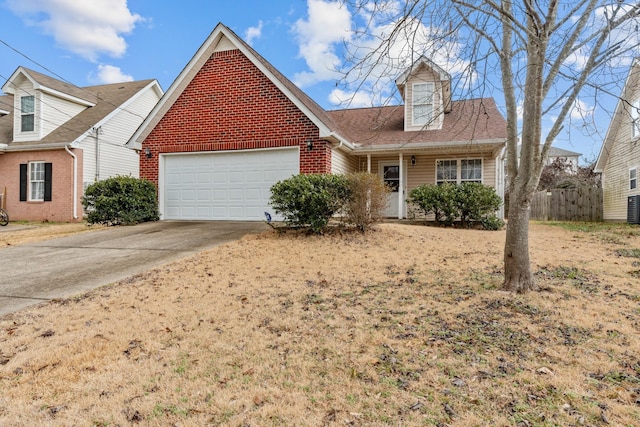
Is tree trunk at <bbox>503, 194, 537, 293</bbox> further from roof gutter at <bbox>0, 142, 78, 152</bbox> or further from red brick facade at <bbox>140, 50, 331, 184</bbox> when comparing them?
roof gutter at <bbox>0, 142, 78, 152</bbox>

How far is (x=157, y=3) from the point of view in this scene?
39.1 ft

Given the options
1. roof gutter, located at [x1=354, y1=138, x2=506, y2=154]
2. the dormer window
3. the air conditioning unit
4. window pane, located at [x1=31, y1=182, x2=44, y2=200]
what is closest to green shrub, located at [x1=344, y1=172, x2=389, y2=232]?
roof gutter, located at [x1=354, y1=138, x2=506, y2=154]

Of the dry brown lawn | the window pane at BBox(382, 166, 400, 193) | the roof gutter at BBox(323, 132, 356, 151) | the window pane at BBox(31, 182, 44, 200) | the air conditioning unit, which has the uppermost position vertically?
the roof gutter at BBox(323, 132, 356, 151)

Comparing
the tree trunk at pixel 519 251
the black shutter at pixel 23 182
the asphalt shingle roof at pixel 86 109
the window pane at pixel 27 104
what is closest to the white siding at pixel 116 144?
the asphalt shingle roof at pixel 86 109

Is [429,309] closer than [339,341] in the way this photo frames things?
No

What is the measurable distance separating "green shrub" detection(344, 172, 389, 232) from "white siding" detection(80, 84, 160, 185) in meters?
11.0

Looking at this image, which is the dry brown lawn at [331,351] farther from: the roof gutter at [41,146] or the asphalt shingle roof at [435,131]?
the roof gutter at [41,146]

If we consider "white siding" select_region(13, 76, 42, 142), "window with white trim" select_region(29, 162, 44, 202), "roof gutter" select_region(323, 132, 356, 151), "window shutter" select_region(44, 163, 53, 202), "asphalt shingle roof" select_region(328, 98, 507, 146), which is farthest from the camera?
"white siding" select_region(13, 76, 42, 142)

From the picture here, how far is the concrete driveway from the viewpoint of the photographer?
4973 mm

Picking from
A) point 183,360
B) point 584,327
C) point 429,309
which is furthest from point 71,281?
point 584,327

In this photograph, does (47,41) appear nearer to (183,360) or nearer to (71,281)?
(71,281)

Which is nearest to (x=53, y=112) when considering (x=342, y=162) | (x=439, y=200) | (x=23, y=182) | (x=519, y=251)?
(x=23, y=182)

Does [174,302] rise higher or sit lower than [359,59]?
lower

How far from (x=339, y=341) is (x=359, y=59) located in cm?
344
